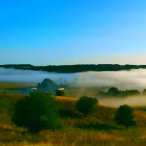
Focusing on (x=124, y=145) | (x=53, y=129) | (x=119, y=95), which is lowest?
(x=119, y=95)

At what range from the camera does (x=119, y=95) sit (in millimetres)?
175875

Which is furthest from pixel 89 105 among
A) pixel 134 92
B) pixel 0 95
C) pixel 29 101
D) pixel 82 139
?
pixel 134 92

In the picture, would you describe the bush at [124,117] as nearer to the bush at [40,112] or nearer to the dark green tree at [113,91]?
the bush at [40,112]

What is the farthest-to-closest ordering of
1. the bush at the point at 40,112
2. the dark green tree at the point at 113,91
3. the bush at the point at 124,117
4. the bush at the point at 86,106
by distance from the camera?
the dark green tree at the point at 113,91
the bush at the point at 86,106
the bush at the point at 124,117
the bush at the point at 40,112

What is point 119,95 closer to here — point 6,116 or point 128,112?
point 128,112

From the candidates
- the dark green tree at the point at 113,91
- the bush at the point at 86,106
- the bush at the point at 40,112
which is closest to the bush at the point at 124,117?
the bush at the point at 86,106

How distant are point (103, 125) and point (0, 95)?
2414 centimetres

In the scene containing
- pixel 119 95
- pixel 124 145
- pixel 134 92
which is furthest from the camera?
pixel 134 92

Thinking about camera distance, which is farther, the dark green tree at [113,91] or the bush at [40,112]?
the dark green tree at [113,91]

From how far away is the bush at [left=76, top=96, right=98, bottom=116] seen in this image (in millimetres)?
62688

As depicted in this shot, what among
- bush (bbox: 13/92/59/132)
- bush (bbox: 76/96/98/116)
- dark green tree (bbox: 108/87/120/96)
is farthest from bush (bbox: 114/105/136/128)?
dark green tree (bbox: 108/87/120/96)

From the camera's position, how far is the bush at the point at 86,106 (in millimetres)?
62688

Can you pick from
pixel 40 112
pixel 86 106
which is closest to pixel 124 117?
pixel 86 106

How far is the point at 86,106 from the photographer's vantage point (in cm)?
6281
